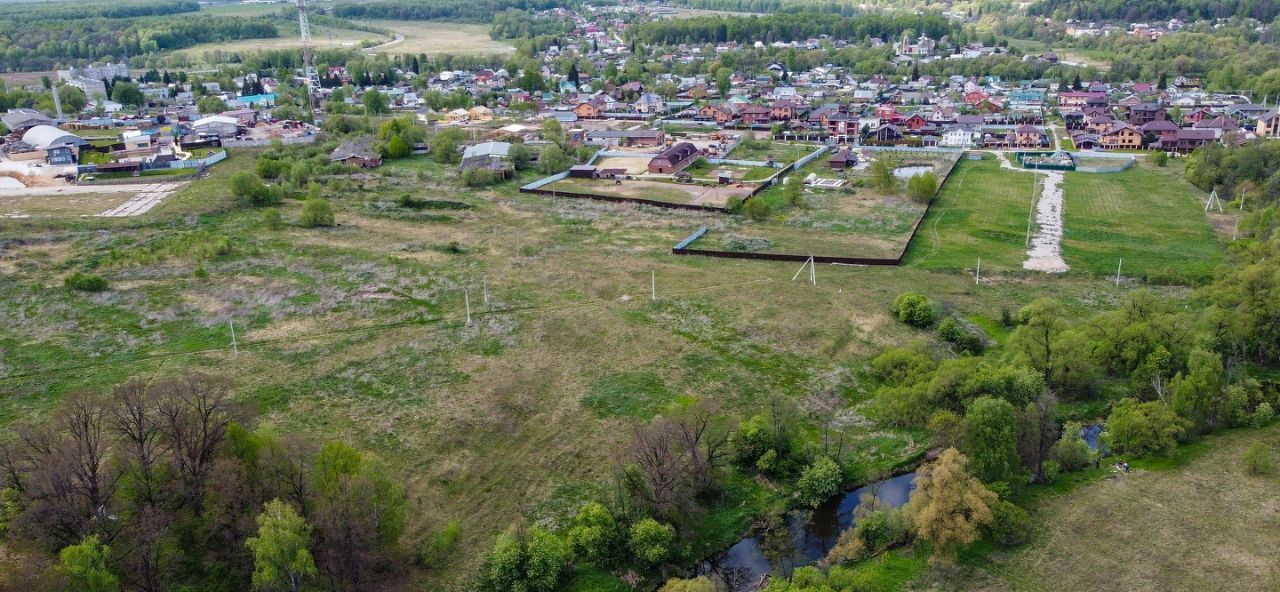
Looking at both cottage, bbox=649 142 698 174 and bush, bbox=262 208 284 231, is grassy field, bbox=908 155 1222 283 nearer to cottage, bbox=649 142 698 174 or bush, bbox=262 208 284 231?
cottage, bbox=649 142 698 174

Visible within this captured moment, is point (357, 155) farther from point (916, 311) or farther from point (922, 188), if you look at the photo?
point (916, 311)

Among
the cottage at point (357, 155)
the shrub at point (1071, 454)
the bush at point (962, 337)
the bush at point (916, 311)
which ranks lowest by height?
the shrub at point (1071, 454)

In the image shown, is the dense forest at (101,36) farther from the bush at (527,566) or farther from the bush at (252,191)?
the bush at (527,566)

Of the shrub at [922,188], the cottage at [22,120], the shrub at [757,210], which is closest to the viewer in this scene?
the shrub at [757,210]

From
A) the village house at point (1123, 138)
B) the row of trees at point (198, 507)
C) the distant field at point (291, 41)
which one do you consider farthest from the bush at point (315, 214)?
the distant field at point (291, 41)

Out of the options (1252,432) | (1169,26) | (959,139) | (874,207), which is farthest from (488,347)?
(1169,26)

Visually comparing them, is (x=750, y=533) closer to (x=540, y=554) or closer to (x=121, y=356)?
(x=540, y=554)

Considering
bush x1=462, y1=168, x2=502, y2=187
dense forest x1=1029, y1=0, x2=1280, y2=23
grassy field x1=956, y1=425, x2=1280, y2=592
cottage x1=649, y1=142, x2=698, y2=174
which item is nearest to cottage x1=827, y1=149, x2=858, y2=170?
cottage x1=649, y1=142, x2=698, y2=174
